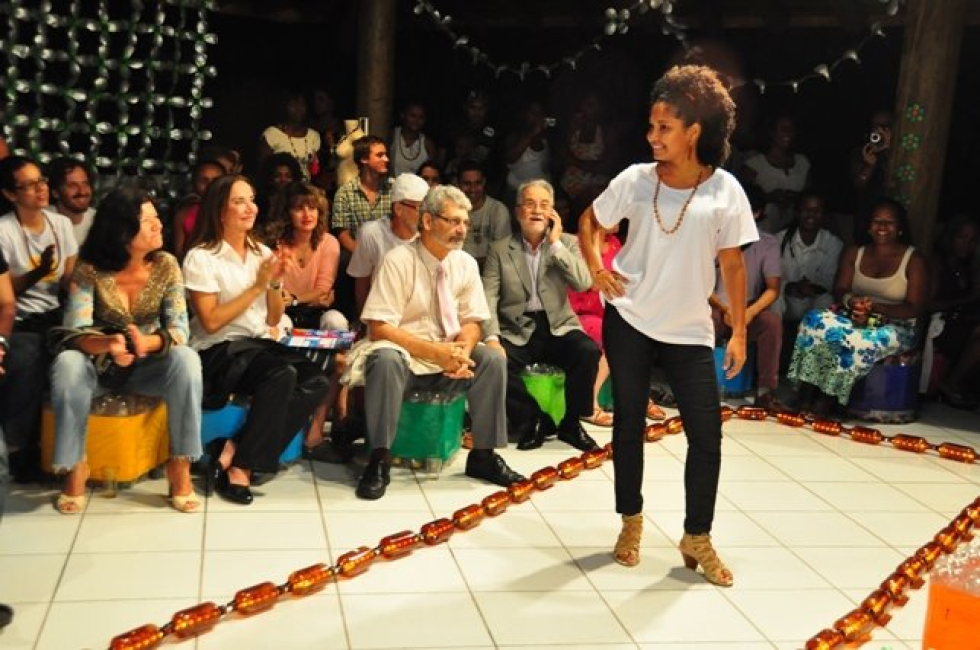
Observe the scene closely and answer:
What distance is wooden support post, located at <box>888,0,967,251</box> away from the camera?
21.4 ft

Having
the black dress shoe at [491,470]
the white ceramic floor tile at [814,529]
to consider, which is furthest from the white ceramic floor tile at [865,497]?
the black dress shoe at [491,470]

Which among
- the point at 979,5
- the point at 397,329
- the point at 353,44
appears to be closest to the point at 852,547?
the point at 397,329

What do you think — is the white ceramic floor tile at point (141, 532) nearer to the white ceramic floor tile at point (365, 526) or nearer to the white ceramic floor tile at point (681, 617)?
the white ceramic floor tile at point (365, 526)

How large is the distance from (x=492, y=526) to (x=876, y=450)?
93.7 inches

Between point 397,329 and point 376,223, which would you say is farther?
point 376,223

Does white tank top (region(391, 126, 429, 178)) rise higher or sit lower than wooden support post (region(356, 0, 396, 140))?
lower

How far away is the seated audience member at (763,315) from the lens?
6.28 metres

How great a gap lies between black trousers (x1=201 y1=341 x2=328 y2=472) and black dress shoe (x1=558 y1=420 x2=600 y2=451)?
1.39m

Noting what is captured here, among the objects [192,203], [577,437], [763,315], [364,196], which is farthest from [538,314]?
[192,203]

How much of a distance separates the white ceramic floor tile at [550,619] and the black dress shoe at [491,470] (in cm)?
109

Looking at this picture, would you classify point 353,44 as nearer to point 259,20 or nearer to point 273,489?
point 259,20

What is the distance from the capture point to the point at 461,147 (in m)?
7.43

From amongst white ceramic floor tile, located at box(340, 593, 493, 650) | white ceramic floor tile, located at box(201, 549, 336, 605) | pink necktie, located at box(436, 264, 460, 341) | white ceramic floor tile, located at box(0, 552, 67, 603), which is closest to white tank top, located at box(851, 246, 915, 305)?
pink necktie, located at box(436, 264, 460, 341)

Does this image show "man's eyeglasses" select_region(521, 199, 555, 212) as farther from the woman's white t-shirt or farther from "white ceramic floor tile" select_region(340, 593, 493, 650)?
"white ceramic floor tile" select_region(340, 593, 493, 650)
